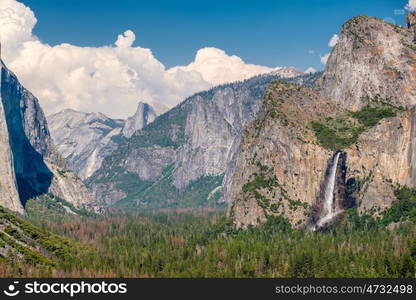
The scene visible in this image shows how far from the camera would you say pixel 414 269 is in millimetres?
199375

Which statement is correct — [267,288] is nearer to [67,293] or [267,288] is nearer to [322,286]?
[322,286]

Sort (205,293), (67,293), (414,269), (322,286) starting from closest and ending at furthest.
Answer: (67,293) < (205,293) < (322,286) < (414,269)

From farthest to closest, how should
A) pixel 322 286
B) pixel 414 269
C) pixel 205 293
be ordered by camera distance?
1. pixel 414 269
2. pixel 322 286
3. pixel 205 293

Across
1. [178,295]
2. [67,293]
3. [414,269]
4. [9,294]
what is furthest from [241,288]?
[414,269]

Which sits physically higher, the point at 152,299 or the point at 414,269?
the point at 414,269

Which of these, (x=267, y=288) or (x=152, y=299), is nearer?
(x=152, y=299)

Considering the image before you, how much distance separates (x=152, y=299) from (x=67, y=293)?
1761cm

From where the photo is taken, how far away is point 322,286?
475 ft

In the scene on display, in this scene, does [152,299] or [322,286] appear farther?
[322,286]

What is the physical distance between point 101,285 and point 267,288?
125ft

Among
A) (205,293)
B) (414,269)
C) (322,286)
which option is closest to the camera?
(205,293)

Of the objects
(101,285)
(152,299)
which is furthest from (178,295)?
(101,285)

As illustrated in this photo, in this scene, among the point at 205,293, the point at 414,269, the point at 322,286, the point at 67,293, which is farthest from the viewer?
the point at 414,269

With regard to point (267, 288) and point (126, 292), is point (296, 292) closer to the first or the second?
point (267, 288)
